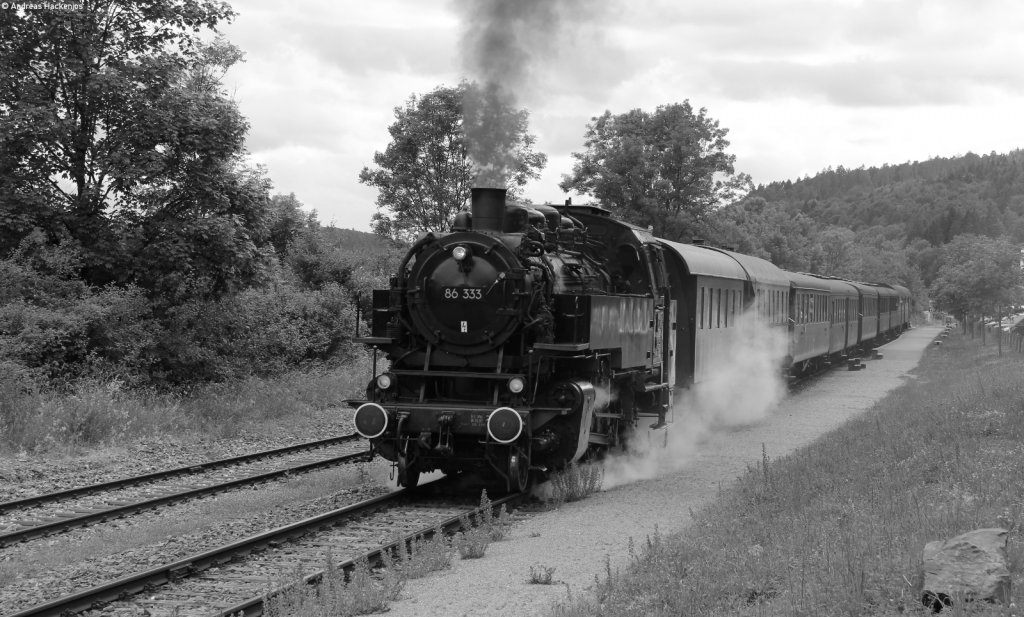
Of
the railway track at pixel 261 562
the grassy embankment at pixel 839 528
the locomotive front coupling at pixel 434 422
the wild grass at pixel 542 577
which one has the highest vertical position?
the locomotive front coupling at pixel 434 422

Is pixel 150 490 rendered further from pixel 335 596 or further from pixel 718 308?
pixel 718 308

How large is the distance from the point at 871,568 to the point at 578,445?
4.15m

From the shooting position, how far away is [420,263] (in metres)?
9.63

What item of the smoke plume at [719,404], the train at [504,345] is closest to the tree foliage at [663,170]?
the smoke plume at [719,404]

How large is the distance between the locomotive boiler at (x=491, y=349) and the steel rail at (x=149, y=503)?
211cm

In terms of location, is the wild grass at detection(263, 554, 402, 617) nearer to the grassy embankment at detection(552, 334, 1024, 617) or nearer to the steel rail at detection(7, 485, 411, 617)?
the steel rail at detection(7, 485, 411, 617)

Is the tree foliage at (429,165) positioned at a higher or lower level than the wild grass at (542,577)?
higher

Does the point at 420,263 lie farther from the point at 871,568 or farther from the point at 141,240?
the point at 141,240

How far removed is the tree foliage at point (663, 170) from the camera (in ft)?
115

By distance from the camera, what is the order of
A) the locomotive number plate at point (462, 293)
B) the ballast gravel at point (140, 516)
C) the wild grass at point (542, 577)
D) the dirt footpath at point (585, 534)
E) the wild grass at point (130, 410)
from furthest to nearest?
the wild grass at point (130, 410)
the locomotive number plate at point (462, 293)
the ballast gravel at point (140, 516)
the wild grass at point (542, 577)
the dirt footpath at point (585, 534)

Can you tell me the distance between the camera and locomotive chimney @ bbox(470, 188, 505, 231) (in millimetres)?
9688

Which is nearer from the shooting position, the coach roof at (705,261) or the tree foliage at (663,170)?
the coach roof at (705,261)

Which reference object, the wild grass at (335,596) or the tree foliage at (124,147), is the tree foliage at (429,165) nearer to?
the tree foliage at (124,147)

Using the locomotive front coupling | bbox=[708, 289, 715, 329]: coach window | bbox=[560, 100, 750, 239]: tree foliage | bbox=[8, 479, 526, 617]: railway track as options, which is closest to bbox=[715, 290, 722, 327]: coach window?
bbox=[708, 289, 715, 329]: coach window
